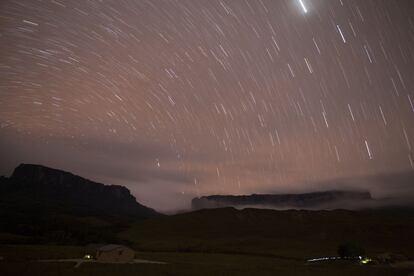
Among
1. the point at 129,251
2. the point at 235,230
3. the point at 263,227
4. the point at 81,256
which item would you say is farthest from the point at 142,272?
the point at 263,227

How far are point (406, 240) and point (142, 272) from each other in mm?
106884

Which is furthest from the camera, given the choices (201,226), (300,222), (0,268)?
(300,222)

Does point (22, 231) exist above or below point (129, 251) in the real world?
above

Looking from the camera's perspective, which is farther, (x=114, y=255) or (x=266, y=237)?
(x=266, y=237)

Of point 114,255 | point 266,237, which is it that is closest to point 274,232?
point 266,237

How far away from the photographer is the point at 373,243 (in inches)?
4510

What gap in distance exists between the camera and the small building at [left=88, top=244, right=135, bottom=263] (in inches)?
2202

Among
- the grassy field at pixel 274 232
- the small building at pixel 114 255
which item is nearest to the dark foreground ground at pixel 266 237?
the grassy field at pixel 274 232

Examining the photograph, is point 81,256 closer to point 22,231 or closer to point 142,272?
point 142,272

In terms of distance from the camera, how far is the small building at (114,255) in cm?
5594

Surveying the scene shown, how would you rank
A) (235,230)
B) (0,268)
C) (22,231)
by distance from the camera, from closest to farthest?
(0,268) < (22,231) < (235,230)

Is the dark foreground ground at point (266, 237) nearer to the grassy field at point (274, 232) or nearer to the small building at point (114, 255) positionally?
the grassy field at point (274, 232)

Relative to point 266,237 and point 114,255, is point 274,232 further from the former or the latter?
point 114,255

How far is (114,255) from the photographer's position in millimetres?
56312
